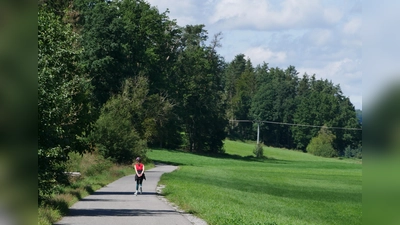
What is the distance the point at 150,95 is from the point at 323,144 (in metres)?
57.3

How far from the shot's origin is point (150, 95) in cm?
8675

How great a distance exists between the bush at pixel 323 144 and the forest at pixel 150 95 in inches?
8.7

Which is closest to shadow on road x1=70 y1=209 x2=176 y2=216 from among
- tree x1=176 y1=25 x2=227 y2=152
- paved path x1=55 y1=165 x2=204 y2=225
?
paved path x1=55 y1=165 x2=204 y2=225

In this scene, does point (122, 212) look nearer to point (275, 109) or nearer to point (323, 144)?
point (323, 144)

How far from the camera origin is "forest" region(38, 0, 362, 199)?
529 inches

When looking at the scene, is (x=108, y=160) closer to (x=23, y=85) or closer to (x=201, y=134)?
(x=23, y=85)

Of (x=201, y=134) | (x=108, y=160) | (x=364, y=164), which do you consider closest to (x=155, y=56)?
(x=201, y=134)

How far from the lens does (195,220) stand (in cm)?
1719

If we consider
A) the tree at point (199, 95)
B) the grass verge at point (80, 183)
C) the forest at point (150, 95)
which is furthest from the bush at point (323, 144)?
the grass verge at point (80, 183)

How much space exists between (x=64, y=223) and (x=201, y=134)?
10178 centimetres

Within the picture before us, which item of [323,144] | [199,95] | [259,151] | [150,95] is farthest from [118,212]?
[323,144]

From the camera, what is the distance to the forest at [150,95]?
13445mm

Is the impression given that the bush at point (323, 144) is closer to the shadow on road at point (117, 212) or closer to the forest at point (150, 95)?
the forest at point (150, 95)

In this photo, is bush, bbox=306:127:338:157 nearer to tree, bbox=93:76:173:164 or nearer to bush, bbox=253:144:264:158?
bush, bbox=253:144:264:158
